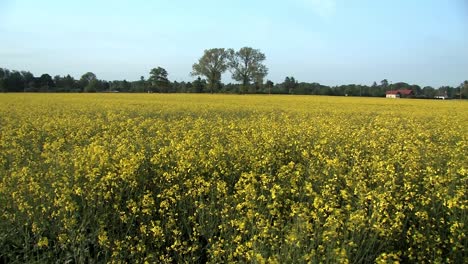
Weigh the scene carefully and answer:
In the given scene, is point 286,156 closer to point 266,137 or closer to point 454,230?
point 266,137

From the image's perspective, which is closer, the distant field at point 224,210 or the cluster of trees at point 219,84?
the distant field at point 224,210

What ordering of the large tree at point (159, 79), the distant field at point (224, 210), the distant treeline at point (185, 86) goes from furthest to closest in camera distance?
the large tree at point (159, 79)
the distant treeline at point (185, 86)
the distant field at point (224, 210)

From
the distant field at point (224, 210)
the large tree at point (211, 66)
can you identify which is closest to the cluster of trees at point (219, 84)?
the large tree at point (211, 66)

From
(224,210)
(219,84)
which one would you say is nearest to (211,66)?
(219,84)

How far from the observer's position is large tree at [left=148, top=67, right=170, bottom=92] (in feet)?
254

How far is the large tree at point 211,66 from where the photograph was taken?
7888 cm

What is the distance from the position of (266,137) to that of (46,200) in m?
3.91

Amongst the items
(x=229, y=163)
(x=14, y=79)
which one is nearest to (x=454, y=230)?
(x=229, y=163)

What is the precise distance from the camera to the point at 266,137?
7.12 metres

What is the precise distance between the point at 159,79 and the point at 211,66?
1084cm

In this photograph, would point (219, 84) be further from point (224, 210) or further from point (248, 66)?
point (224, 210)

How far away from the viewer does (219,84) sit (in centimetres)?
7862

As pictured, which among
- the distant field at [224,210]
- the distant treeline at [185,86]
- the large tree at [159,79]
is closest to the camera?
the distant field at [224,210]

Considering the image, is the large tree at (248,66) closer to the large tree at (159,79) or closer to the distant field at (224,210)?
the large tree at (159,79)
